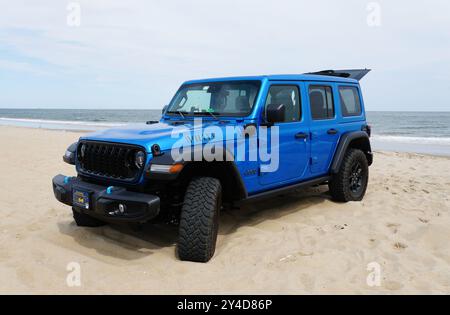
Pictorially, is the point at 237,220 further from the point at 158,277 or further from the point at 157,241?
the point at 158,277

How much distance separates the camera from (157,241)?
166 inches

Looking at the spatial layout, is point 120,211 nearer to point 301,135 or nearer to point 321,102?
point 301,135

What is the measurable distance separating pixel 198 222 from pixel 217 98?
1723mm

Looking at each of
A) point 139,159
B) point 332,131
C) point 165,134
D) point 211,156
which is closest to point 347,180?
point 332,131

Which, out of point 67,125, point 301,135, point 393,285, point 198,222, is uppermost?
point 301,135

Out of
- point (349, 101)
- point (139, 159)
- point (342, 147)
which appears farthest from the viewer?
point (349, 101)

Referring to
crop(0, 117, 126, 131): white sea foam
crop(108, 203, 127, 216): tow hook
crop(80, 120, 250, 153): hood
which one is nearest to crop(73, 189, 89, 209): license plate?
crop(108, 203, 127, 216): tow hook

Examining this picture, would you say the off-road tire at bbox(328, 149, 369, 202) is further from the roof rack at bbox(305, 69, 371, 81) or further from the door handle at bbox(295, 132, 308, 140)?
the roof rack at bbox(305, 69, 371, 81)

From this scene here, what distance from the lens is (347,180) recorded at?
5566mm

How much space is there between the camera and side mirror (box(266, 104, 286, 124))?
4.05 metres

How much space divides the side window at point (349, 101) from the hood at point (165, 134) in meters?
2.29

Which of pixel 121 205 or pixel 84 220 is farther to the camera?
pixel 84 220
